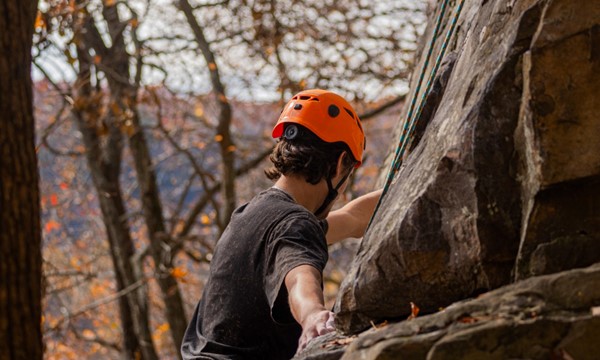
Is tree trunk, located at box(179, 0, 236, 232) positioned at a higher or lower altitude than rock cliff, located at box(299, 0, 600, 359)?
higher

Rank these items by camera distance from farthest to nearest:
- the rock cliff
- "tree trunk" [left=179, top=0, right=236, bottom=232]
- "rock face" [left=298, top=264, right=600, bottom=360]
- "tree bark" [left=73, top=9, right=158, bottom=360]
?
"tree bark" [left=73, top=9, right=158, bottom=360]
"tree trunk" [left=179, top=0, right=236, bottom=232]
the rock cliff
"rock face" [left=298, top=264, right=600, bottom=360]

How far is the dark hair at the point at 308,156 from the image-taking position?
12.5 feet

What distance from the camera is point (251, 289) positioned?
3.52m

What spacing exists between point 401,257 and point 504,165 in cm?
49

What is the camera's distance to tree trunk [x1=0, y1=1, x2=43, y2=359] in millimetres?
3348

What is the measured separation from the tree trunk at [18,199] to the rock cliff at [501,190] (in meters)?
1.16

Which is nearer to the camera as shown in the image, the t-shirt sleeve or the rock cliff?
the rock cliff

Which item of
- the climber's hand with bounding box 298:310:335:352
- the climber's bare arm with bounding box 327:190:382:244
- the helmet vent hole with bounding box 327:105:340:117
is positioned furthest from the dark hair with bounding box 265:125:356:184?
the climber's hand with bounding box 298:310:335:352

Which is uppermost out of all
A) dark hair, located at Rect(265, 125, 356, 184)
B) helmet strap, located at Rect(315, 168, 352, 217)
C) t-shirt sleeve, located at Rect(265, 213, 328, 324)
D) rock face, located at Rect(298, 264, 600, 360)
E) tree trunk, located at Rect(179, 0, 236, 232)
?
tree trunk, located at Rect(179, 0, 236, 232)

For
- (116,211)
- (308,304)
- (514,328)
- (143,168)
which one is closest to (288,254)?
(308,304)

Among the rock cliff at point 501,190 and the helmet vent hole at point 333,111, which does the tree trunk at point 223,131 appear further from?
the rock cliff at point 501,190

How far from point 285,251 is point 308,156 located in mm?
693

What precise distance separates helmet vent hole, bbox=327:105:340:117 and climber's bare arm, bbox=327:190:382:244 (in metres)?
0.76

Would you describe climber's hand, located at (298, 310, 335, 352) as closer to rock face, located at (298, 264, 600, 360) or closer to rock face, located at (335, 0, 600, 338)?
rock face, located at (335, 0, 600, 338)
